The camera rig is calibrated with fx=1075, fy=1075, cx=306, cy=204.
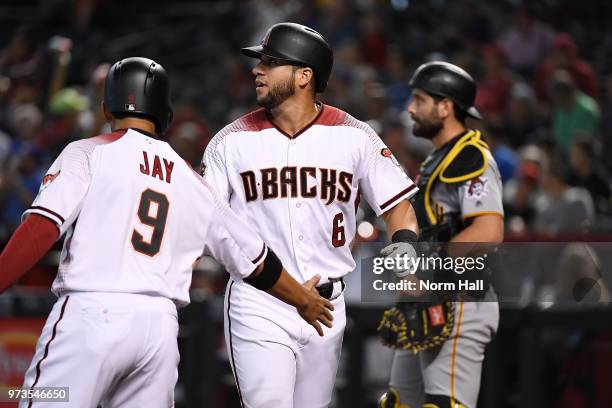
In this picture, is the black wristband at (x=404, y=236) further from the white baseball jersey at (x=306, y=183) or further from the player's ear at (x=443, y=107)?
the player's ear at (x=443, y=107)

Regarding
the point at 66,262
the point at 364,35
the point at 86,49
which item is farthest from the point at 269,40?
the point at 86,49

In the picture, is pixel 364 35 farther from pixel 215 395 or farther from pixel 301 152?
pixel 301 152

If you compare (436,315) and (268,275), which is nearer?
(268,275)

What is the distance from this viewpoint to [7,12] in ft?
58.0

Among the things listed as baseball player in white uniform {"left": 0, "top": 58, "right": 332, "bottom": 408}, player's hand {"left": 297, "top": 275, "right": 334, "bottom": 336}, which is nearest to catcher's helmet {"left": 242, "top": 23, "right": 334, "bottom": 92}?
baseball player in white uniform {"left": 0, "top": 58, "right": 332, "bottom": 408}

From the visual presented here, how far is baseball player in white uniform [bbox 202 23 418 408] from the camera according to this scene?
5.27 metres

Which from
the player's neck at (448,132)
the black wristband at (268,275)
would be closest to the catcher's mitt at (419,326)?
the player's neck at (448,132)

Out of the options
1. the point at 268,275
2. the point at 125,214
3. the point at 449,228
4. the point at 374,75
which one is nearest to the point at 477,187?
the point at 449,228

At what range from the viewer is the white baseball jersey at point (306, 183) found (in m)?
5.38

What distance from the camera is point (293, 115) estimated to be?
557 centimetres

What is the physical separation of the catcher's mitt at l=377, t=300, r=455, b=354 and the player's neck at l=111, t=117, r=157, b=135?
6.52 feet

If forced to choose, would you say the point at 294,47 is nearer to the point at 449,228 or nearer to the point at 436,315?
the point at 449,228

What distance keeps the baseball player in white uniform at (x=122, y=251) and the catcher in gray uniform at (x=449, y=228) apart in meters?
1.55

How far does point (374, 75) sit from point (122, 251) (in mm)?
8264
